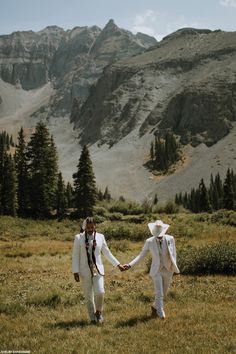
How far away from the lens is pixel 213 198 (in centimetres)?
11544

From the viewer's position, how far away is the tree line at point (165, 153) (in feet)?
558

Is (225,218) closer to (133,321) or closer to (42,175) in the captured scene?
(42,175)

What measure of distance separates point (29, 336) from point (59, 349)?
1.30 metres

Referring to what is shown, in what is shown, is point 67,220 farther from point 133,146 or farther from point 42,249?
point 133,146

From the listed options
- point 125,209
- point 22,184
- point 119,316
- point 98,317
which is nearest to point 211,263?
point 119,316

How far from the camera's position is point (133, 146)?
7731 inches

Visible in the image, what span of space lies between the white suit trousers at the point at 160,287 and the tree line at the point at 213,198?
87.4 m

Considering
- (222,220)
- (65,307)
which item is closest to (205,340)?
(65,307)

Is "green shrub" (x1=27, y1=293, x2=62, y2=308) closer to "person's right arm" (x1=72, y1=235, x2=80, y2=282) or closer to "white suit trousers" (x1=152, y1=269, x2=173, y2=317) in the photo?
"person's right arm" (x1=72, y1=235, x2=80, y2=282)

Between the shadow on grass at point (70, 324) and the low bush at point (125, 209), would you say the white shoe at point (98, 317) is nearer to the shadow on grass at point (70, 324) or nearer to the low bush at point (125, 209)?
the shadow on grass at point (70, 324)

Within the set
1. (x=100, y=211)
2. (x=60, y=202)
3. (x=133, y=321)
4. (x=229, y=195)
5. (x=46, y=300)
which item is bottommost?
(x=133, y=321)

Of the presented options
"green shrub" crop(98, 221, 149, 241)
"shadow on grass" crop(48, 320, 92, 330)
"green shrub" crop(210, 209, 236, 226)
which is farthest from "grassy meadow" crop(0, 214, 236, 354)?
"green shrub" crop(210, 209, 236, 226)

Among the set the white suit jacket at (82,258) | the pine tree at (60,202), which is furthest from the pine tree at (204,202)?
the white suit jacket at (82,258)

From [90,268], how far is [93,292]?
59 cm
